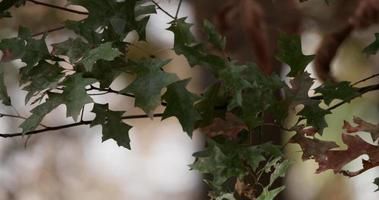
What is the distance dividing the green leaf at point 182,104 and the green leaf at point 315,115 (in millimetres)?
144

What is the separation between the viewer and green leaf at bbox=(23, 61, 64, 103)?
0.85m

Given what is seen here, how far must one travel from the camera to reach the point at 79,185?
3385 mm

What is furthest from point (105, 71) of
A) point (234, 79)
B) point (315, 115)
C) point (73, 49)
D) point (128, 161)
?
point (128, 161)

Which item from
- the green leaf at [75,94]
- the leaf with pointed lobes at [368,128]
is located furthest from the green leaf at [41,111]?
the leaf with pointed lobes at [368,128]

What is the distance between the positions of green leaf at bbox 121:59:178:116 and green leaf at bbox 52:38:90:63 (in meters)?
0.06

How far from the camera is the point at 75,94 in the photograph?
2.73 feet

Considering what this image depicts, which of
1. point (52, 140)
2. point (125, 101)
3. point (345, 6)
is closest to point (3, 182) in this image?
point (52, 140)

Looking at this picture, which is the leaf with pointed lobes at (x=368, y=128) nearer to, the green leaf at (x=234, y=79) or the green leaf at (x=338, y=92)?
the green leaf at (x=338, y=92)

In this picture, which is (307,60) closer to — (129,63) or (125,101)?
(129,63)

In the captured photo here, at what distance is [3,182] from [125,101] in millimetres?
575

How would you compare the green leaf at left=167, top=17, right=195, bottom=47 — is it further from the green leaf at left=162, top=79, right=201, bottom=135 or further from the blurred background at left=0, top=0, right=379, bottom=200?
the blurred background at left=0, top=0, right=379, bottom=200

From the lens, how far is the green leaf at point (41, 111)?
0.84 m

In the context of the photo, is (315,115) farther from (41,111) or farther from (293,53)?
(41,111)

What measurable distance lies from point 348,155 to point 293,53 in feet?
0.52
